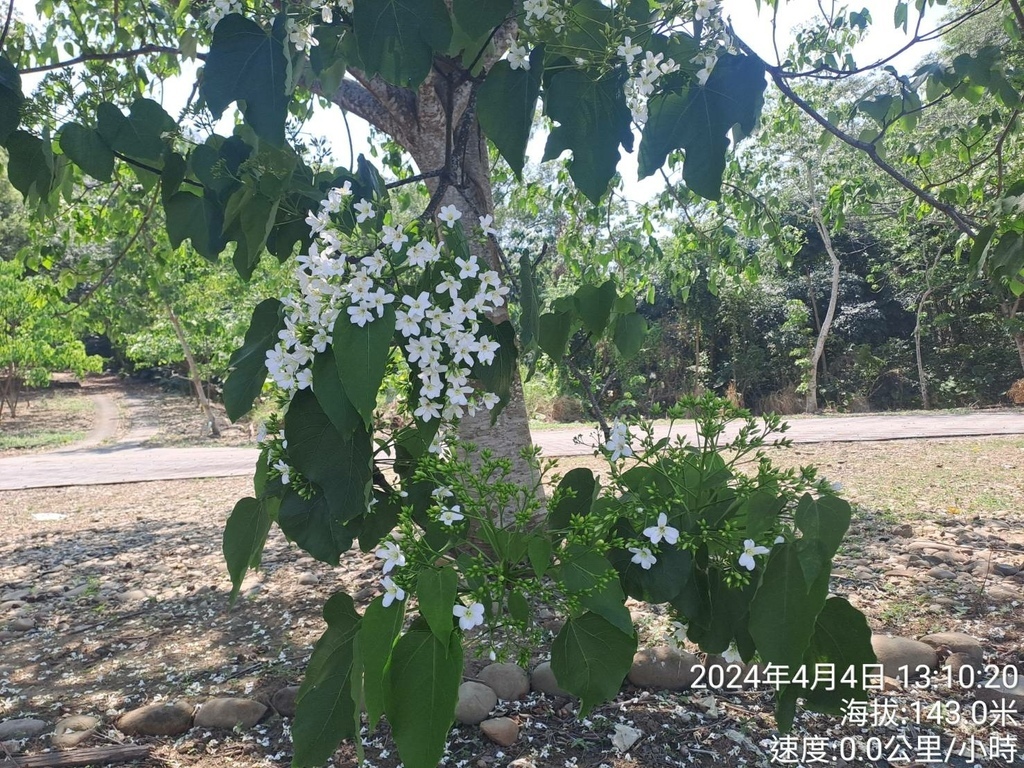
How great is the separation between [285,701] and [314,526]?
113 centimetres

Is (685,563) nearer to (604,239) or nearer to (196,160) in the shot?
(196,160)

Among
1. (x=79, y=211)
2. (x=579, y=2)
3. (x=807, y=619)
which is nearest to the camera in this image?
(x=807, y=619)

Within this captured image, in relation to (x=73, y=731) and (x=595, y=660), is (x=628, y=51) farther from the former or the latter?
(x=73, y=731)

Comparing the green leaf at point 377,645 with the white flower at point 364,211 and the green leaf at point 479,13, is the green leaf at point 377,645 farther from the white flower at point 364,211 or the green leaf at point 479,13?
the green leaf at point 479,13

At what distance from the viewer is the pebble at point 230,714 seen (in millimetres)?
1918

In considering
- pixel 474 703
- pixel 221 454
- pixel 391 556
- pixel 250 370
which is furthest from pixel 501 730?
pixel 221 454

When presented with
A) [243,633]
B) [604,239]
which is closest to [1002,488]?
[604,239]

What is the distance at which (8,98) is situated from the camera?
106 centimetres

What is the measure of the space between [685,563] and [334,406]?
0.45 m

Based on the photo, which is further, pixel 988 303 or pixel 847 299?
pixel 847 299

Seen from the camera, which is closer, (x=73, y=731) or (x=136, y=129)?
(x=136, y=129)

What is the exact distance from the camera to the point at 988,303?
13016mm

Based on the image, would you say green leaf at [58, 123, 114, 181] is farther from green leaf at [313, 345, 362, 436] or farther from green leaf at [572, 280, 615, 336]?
green leaf at [572, 280, 615, 336]

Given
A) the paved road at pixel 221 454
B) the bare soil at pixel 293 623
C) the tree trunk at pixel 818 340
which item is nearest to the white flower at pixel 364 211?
the bare soil at pixel 293 623
